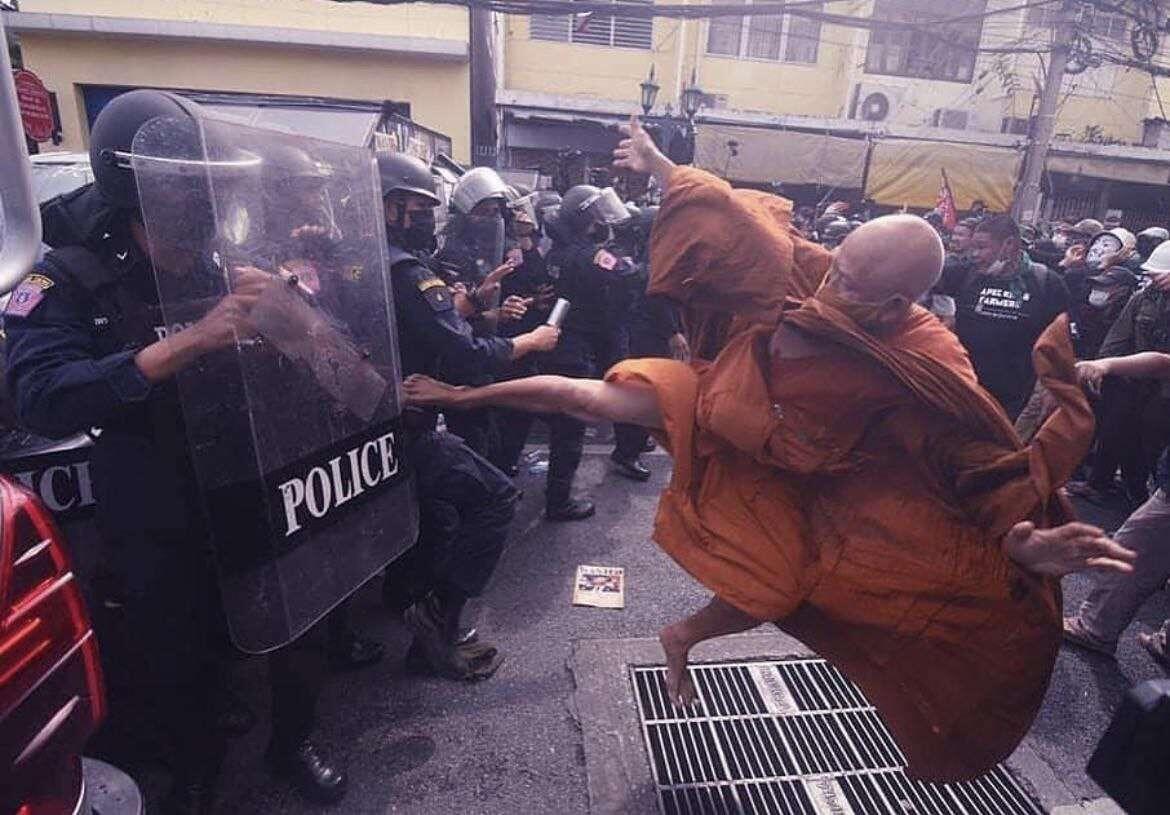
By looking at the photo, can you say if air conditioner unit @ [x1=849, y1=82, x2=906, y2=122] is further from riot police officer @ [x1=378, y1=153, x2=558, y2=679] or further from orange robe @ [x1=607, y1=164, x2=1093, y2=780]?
orange robe @ [x1=607, y1=164, x2=1093, y2=780]

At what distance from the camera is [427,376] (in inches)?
98.2

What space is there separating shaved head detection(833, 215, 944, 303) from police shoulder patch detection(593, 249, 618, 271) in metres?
2.65

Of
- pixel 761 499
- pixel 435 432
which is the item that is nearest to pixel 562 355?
pixel 435 432

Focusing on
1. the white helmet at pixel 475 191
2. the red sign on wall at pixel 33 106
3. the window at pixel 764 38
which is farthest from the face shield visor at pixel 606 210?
the window at pixel 764 38

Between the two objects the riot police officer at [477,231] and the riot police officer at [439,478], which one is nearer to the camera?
the riot police officer at [439,478]

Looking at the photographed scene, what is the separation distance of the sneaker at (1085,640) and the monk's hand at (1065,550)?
72.0 inches

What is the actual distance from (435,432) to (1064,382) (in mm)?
1991

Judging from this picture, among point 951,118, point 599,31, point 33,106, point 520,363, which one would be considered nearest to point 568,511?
point 520,363

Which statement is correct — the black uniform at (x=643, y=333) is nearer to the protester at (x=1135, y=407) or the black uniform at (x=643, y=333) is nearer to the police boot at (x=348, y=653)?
the police boot at (x=348, y=653)

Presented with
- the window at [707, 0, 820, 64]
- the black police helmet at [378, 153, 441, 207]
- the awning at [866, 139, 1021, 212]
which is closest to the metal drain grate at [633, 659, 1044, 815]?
the black police helmet at [378, 153, 441, 207]

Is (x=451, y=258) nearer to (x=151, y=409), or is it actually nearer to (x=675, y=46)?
(x=151, y=409)

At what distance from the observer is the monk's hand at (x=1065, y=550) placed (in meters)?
1.63

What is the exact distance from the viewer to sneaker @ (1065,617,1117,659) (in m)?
3.14

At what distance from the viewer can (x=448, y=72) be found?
1414 centimetres
